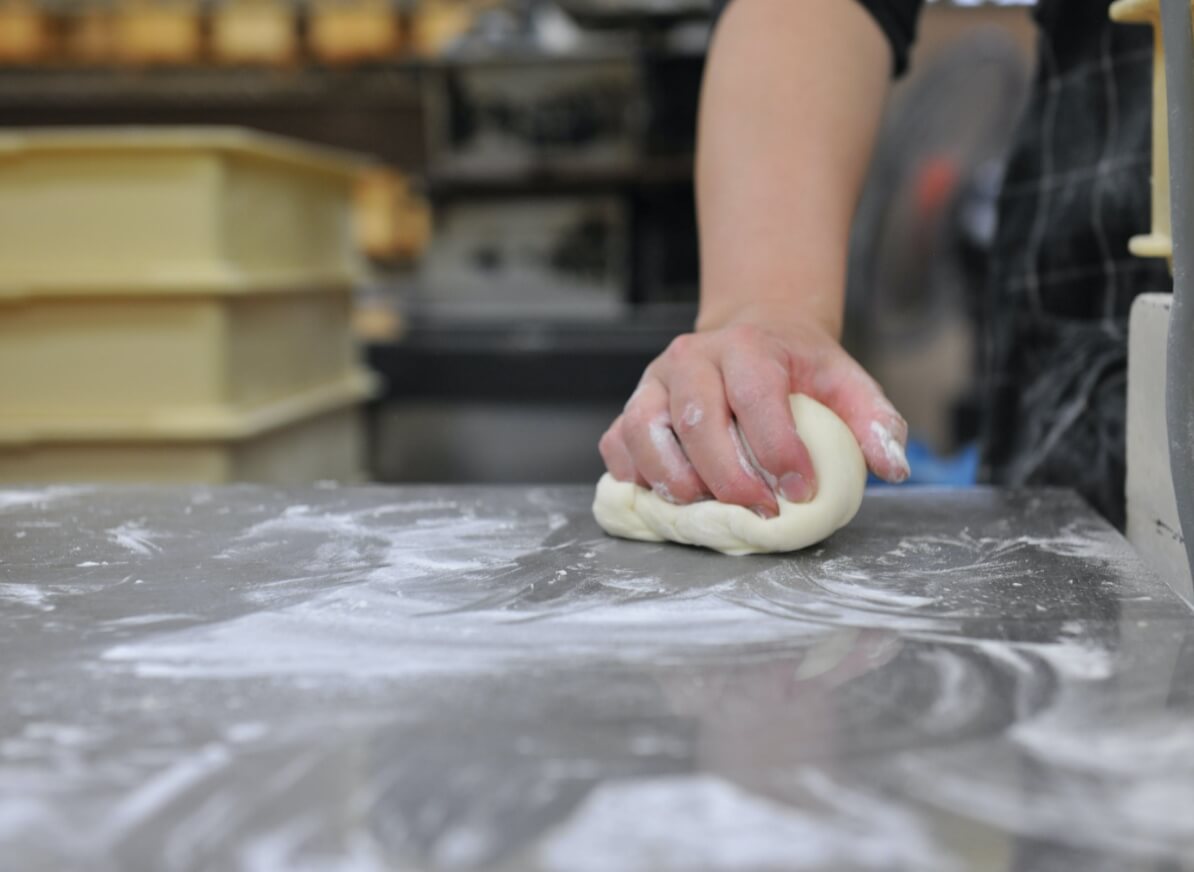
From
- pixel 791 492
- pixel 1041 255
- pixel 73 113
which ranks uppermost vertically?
pixel 73 113

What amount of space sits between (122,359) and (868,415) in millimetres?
1588

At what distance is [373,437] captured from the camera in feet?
9.42

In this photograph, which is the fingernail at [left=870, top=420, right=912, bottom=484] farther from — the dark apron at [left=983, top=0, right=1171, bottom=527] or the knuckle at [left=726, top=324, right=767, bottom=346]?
the dark apron at [left=983, top=0, right=1171, bottom=527]

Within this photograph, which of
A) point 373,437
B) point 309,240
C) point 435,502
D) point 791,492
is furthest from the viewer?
point 373,437

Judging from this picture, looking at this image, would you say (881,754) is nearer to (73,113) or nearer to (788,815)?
(788,815)

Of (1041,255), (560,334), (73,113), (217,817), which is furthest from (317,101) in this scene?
(217,817)

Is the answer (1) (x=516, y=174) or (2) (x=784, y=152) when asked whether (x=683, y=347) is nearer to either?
(2) (x=784, y=152)

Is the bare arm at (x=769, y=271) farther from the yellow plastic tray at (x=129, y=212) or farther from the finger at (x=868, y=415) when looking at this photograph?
the yellow plastic tray at (x=129, y=212)

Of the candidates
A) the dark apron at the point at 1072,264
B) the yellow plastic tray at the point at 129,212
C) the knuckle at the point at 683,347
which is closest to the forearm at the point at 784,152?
the knuckle at the point at 683,347

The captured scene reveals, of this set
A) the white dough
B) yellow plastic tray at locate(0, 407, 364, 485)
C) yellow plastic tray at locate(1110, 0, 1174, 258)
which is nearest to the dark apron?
yellow plastic tray at locate(1110, 0, 1174, 258)

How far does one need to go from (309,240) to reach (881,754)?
221cm

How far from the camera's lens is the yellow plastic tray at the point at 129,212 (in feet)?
6.47

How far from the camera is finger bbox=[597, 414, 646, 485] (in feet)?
2.76

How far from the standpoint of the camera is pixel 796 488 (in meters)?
0.77
